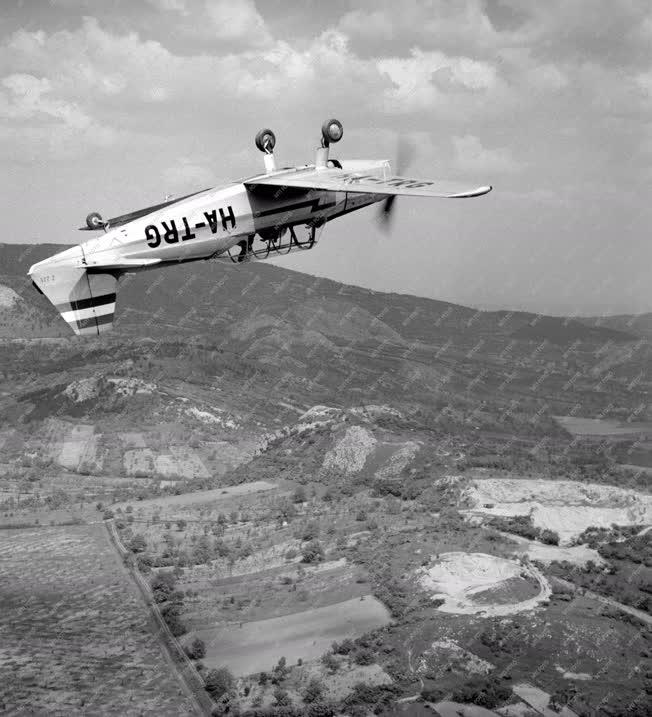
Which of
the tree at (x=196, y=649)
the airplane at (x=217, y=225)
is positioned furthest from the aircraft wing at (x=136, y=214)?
the tree at (x=196, y=649)

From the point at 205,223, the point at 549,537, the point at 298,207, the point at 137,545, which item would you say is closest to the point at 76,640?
the point at 137,545

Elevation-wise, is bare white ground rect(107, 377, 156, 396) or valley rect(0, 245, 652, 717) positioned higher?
bare white ground rect(107, 377, 156, 396)

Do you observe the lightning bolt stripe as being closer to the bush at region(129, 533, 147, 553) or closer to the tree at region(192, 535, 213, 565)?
the tree at region(192, 535, 213, 565)

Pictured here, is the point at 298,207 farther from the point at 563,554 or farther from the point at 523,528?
the point at 523,528

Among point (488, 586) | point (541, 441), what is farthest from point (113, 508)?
point (541, 441)

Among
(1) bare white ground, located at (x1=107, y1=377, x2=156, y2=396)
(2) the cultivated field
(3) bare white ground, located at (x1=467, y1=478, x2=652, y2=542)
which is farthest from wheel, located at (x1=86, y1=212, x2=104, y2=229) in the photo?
(2) the cultivated field

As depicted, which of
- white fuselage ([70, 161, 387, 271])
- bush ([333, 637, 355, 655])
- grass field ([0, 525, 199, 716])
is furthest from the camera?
bush ([333, 637, 355, 655])

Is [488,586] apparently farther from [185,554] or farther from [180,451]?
[180,451]
